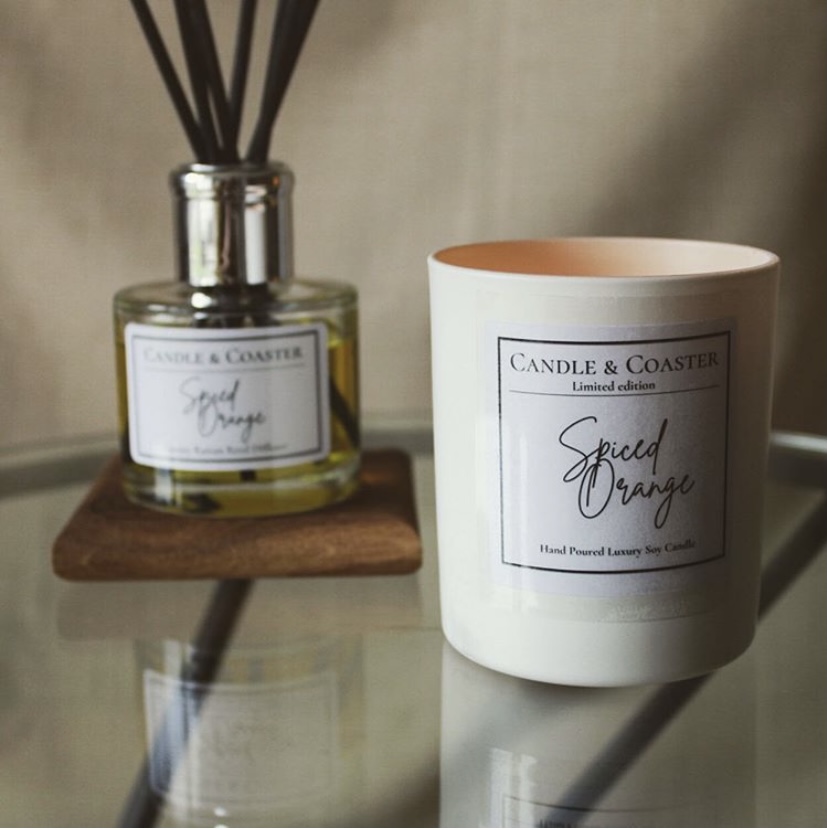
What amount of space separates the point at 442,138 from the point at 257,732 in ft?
1.44

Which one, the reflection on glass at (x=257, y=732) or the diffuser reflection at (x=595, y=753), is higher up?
the diffuser reflection at (x=595, y=753)

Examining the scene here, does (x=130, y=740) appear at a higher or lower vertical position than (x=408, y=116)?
lower

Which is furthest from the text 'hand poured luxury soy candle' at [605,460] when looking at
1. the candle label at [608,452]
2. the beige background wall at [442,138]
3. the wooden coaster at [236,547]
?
A: the beige background wall at [442,138]

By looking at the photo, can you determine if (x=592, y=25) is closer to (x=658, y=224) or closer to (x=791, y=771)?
(x=658, y=224)

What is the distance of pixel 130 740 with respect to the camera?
0.40 metres

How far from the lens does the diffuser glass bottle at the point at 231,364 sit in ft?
1.78

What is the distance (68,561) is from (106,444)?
0.21m

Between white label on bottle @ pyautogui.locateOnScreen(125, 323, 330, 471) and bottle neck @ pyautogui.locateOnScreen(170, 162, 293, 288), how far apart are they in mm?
33

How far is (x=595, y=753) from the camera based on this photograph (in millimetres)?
390

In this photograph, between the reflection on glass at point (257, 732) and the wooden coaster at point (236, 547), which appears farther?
the wooden coaster at point (236, 547)

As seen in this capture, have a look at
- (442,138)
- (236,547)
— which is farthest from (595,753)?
(442,138)

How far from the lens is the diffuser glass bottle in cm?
54

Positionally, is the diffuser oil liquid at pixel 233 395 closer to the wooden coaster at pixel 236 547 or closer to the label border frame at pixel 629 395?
the wooden coaster at pixel 236 547

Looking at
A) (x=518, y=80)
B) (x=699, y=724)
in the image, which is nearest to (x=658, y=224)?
(x=518, y=80)
